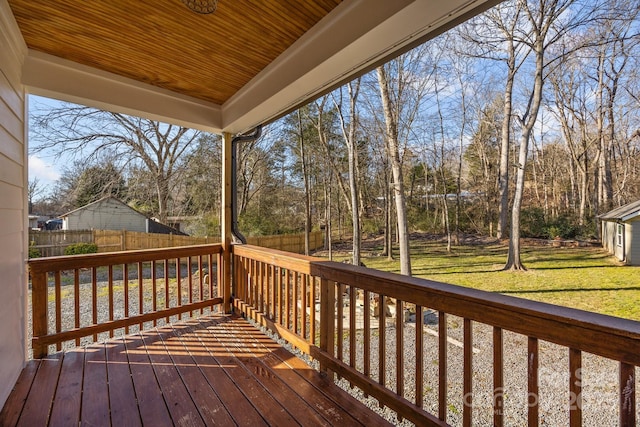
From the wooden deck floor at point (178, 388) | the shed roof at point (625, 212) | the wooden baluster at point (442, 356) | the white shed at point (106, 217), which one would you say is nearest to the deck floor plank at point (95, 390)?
the wooden deck floor at point (178, 388)

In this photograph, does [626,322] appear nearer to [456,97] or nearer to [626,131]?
[626,131]

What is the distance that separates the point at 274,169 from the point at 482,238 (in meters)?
8.05

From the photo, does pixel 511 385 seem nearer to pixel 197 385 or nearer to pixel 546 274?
pixel 197 385

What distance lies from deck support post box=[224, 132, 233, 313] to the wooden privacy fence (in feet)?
12.3

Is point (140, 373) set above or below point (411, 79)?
below

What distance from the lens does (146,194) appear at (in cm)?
878

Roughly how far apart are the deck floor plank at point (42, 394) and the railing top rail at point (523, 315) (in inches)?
77.0

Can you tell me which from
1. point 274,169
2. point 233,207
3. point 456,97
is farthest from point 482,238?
point 233,207

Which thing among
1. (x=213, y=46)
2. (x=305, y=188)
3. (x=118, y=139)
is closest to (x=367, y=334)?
(x=213, y=46)

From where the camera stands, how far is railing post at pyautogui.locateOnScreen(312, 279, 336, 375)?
2088 millimetres

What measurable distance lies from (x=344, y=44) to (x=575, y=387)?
186cm

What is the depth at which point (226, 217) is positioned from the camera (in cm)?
345

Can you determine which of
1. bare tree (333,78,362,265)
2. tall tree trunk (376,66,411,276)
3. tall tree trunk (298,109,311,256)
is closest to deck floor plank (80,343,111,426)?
tall tree trunk (376,66,411,276)

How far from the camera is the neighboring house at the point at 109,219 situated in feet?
23.2
